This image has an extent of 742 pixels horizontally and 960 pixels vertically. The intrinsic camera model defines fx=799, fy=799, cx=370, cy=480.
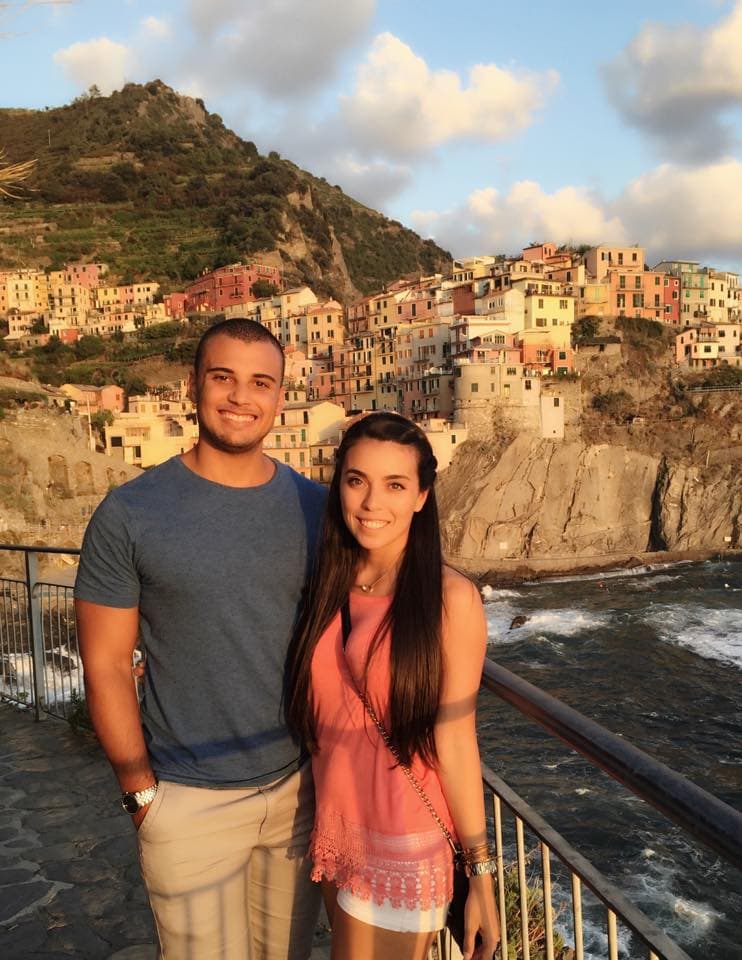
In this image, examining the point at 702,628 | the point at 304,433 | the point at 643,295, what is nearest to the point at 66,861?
the point at 702,628

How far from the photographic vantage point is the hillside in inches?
3282

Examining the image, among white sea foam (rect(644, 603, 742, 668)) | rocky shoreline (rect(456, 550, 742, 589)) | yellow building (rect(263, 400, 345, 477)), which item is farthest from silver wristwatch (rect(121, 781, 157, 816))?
yellow building (rect(263, 400, 345, 477))

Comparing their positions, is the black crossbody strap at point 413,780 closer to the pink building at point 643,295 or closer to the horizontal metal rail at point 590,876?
the horizontal metal rail at point 590,876

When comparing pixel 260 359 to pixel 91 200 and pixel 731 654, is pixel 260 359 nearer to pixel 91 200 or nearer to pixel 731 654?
pixel 731 654

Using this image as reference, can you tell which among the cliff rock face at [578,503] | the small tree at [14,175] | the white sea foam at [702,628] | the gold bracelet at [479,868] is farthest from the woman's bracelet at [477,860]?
the cliff rock face at [578,503]

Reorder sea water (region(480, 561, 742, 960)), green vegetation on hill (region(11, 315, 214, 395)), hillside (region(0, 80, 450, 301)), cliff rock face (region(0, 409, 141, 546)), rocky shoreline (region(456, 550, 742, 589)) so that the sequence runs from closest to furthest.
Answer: sea water (region(480, 561, 742, 960)), cliff rock face (region(0, 409, 141, 546)), rocky shoreline (region(456, 550, 742, 589)), green vegetation on hill (region(11, 315, 214, 395)), hillside (region(0, 80, 450, 301))

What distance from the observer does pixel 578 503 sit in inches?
2014

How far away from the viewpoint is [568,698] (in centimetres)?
2478

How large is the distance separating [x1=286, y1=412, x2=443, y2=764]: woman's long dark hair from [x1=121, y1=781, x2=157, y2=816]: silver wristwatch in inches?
16.3

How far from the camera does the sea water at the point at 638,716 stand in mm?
13141

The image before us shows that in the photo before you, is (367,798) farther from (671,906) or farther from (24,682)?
(671,906)

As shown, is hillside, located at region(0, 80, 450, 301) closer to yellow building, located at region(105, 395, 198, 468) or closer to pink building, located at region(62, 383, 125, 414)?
pink building, located at region(62, 383, 125, 414)

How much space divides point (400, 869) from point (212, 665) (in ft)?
2.34

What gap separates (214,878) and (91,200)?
4113 inches
